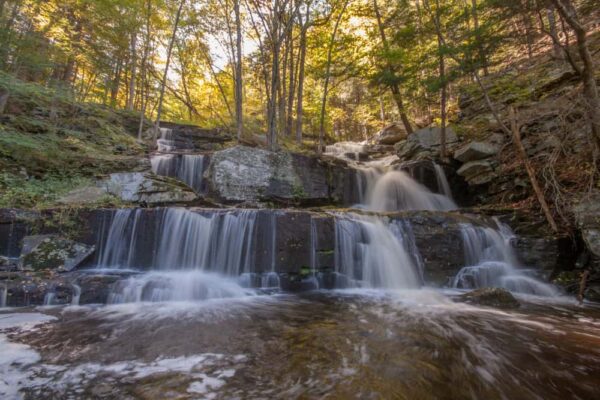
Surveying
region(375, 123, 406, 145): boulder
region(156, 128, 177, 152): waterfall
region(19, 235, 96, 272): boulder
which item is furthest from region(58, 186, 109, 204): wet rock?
region(375, 123, 406, 145): boulder

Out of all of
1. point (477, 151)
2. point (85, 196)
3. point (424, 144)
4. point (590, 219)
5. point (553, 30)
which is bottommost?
point (590, 219)

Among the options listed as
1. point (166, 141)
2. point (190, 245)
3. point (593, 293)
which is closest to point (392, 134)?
point (166, 141)

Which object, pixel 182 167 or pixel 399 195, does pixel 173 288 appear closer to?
pixel 182 167

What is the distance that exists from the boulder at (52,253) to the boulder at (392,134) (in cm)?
1614

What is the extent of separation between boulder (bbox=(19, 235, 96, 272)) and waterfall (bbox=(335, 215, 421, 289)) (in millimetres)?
5072

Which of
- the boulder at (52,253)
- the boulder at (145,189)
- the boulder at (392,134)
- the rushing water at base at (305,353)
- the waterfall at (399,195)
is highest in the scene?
the boulder at (392,134)


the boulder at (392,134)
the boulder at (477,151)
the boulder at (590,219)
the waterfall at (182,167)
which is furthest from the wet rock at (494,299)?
the boulder at (392,134)

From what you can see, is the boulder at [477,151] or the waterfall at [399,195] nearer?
the boulder at [477,151]

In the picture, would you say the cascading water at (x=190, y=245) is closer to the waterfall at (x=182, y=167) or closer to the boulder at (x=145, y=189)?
the boulder at (x=145, y=189)

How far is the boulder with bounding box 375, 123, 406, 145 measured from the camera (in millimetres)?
17438

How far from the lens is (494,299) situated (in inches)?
189

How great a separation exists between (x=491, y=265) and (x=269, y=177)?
6.10m

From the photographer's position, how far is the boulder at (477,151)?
29.9 feet

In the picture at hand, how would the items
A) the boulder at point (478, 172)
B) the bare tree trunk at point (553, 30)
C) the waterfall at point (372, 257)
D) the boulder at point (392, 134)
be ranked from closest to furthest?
the bare tree trunk at point (553, 30) → the waterfall at point (372, 257) → the boulder at point (478, 172) → the boulder at point (392, 134)
